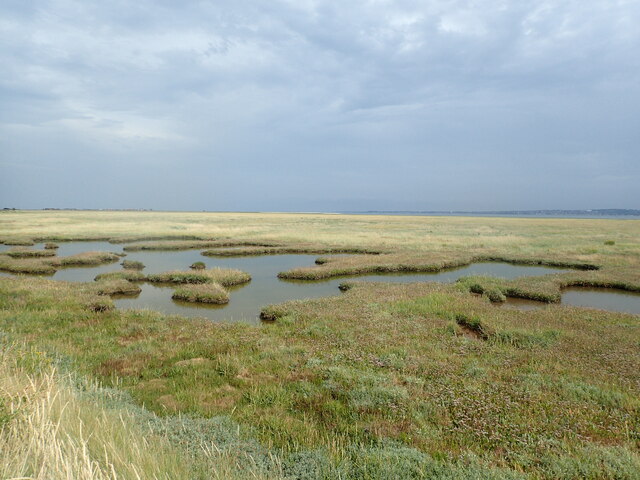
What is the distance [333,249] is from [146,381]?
1260 inches

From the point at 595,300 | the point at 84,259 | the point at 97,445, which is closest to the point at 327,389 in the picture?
the point at 97,445

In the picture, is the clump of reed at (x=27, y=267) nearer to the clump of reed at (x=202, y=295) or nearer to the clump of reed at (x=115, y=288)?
the clump of reed at (x=115, y=288)

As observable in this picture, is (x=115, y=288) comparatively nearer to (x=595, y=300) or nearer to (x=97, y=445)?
(x=97, y=445)

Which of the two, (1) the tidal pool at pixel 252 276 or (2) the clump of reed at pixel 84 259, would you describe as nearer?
(1) the tidal pool at pixel 252 276

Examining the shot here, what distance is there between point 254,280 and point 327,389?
59.0ft

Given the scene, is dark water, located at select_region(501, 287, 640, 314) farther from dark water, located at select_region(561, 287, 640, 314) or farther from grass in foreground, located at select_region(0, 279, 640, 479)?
grass in foreground, located at select_region(0, 279, 640, 479)

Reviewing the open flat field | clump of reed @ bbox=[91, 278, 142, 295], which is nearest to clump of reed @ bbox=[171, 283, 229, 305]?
clump of reed @ bbox=[91, 278, 142, 295]

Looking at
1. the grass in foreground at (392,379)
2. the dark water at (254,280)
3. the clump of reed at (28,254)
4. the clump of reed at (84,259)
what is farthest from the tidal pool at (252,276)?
the grass in foreground at (392,379)

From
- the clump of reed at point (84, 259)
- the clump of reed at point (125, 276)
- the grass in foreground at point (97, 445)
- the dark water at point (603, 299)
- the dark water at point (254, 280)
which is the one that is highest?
the grass in foreground at point (97, 445)

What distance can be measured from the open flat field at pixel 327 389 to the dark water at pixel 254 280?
258 cm

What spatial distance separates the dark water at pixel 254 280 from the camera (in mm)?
18438

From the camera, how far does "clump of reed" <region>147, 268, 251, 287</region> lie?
933 inches

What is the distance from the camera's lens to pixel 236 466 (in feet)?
16.3

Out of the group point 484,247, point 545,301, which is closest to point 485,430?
point 545,301
